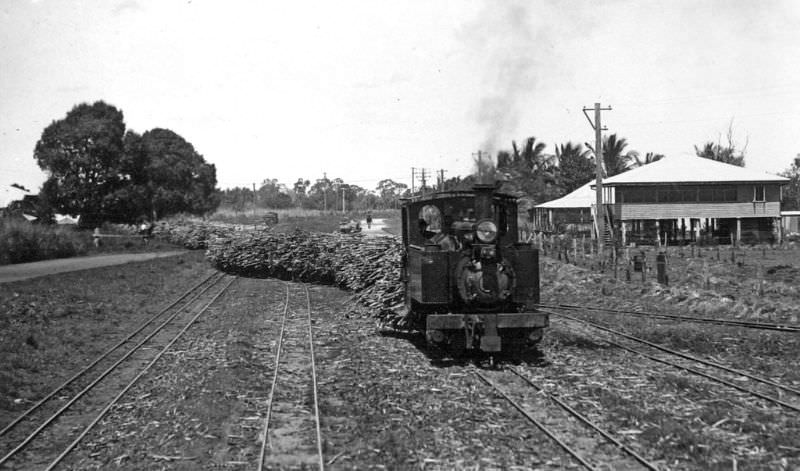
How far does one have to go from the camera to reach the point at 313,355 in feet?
40.6

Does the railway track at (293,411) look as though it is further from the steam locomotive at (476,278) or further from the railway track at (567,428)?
the railway track at (567,428)

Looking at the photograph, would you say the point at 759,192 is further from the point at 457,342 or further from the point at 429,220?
the point at 457,342

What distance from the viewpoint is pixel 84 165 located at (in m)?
53.3

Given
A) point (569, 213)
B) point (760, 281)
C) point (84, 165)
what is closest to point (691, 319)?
point (760, 281)

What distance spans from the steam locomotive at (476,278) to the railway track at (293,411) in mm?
2149

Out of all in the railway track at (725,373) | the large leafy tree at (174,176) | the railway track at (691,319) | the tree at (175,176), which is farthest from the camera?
the tree at (175,176)

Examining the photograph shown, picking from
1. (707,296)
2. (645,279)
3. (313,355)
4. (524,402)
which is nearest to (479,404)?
(524,402)

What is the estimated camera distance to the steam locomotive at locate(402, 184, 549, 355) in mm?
10891

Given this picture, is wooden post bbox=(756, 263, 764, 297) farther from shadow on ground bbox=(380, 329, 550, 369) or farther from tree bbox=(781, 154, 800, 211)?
tree bbox=(781, 154, 800, 211)

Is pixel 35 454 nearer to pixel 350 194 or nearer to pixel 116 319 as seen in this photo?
pixel 116 319

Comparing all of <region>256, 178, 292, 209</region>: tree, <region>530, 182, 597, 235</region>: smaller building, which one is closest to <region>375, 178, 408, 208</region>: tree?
<region>256, 178, 292, 209</region>: tree

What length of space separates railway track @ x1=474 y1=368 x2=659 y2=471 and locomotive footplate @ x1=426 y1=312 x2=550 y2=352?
2.15 feet

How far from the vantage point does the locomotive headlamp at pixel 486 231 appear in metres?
10.7

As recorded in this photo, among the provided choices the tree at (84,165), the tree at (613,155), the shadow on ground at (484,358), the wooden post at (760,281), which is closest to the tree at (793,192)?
the tree at (613,155)
